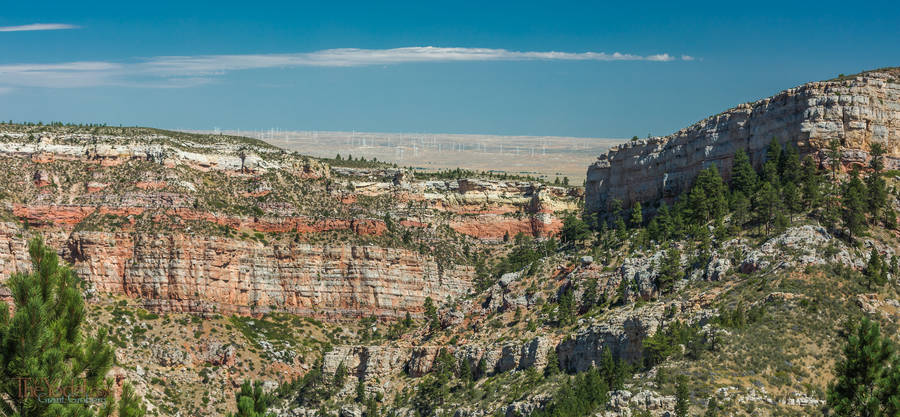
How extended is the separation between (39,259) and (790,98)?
84778 millimetres

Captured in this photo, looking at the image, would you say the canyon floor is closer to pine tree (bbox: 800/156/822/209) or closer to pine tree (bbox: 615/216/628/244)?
pine tree (bbox: 800/156/822/209)

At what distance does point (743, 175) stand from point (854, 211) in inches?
698

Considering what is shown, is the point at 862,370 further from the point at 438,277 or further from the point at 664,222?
the point at 438,277

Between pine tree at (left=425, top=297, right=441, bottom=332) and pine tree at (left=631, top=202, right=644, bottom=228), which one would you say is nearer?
pine tree at (left=631, top=202, right=644, bottom=228)

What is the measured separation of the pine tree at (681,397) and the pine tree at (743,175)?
3702 centimetres

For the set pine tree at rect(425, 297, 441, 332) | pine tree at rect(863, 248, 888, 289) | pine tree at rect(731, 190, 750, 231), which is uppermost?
pine tree at rect(731, 190, 750, 231)

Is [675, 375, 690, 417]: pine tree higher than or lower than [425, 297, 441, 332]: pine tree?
higher

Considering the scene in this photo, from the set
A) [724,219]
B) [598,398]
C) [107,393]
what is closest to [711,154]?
[724,219]

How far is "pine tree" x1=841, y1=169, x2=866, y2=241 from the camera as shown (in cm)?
8999

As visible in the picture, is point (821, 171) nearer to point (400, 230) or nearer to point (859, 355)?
point (859, 355)

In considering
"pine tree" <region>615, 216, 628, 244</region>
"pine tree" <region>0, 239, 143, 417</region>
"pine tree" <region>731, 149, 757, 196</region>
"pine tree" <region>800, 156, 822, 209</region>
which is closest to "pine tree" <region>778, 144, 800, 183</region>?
"pine tree" <region>800, 156, 822, 209</region>

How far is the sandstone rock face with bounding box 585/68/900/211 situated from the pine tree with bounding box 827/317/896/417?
154ft

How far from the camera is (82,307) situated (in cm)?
4028

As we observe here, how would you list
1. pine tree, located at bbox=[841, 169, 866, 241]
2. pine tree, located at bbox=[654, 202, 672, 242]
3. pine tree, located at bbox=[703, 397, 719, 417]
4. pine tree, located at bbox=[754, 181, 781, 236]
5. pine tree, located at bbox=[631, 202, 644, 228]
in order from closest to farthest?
pine tree, located at bbox=[703, 397, 719, 417], pine tree, located at bbox=[841, 169, 866, 241], pine tree, located at bbox=[754, 181, 781, 236], pine tree, located at bbox=[654, 202, 672, 242], pine tree, located at bbox=[631, 202, 644, 228]
